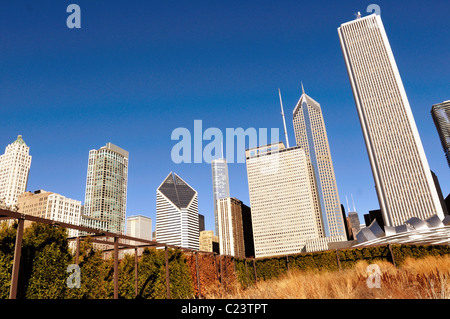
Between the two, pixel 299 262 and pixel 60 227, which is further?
pixel 299 262

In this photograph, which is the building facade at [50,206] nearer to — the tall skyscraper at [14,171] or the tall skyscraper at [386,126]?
the tall skyscraper at [14,171]

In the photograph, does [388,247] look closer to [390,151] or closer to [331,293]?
[331,293]

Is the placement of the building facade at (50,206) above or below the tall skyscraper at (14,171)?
below

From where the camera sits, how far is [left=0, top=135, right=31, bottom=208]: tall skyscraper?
16575cm

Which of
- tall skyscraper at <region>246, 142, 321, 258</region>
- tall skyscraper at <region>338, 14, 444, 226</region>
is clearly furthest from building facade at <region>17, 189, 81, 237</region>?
tall skyscraper at <region>338, 14, 444, 226</region>

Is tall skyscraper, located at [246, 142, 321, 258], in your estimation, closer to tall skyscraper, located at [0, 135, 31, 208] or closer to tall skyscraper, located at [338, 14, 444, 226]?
tall skyscraper, located at [338, 14, 444, 226]

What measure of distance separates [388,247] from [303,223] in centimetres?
17254

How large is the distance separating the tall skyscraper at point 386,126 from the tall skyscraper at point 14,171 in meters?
189

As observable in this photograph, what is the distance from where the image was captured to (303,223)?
616ft

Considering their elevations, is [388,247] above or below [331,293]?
above

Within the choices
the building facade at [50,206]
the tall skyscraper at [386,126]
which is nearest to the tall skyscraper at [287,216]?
the tall skyscraper at [386,126]

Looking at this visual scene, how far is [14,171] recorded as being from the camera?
168m

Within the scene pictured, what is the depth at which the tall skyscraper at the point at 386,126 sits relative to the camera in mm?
114312
